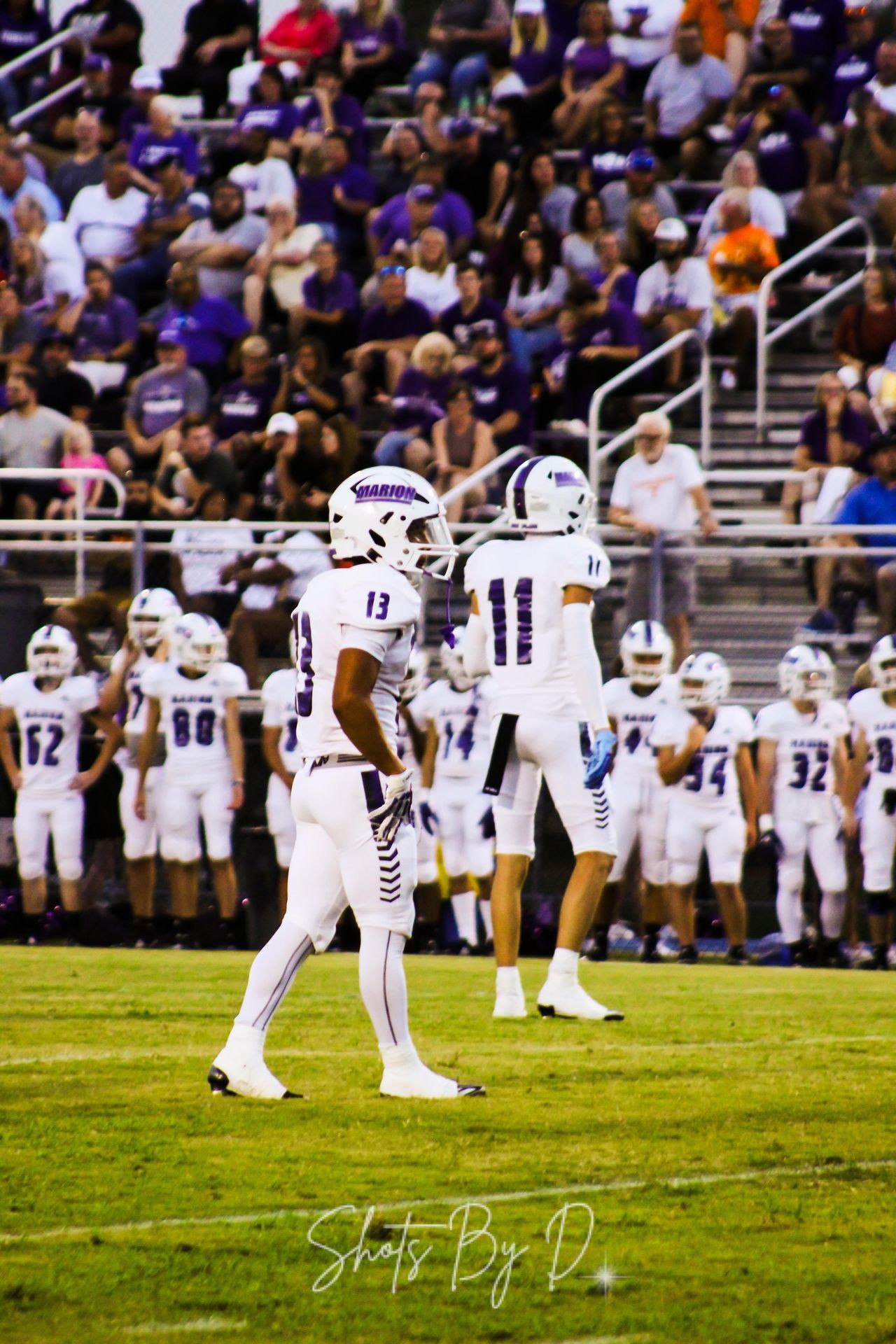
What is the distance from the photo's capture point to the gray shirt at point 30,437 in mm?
14875

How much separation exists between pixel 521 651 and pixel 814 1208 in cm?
386

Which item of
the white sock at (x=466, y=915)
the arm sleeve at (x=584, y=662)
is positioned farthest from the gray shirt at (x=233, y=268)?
the arm sleeve at (x=584, y=662)

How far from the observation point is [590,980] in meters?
10.4

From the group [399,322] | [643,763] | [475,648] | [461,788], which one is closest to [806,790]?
[643,763]

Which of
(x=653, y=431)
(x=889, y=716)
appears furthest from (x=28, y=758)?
(x=889, y=716)

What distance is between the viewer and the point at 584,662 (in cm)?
827

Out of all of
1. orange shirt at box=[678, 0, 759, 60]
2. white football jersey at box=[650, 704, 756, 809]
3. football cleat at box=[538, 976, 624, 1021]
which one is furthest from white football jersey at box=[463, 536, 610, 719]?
orange shirt at box=[678, 0, 759, 60]

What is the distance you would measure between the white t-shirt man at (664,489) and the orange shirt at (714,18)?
14.2 feet

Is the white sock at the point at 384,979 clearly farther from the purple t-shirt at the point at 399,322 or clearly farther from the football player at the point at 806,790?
the purple t-shirt at the point at 399,322

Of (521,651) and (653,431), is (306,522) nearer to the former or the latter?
(653,431)

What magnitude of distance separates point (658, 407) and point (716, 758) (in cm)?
324

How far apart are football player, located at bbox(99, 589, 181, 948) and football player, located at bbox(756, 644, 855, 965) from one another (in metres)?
3.68

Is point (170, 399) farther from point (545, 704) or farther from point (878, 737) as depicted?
point (545, 704)

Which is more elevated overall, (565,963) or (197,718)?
(197,718)
